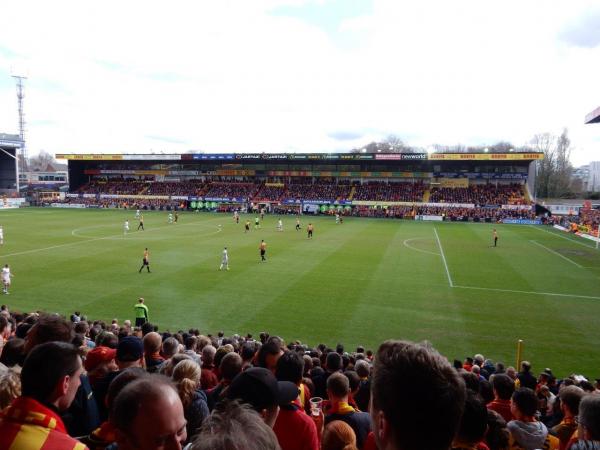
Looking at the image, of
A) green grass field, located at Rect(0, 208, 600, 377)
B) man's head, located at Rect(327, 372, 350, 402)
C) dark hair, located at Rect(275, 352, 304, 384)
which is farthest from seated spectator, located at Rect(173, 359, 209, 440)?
green grass field, located at Rect(0, 208, 600, 377)

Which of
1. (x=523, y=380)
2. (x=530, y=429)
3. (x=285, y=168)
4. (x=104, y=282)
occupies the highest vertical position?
(x=285, y=168)

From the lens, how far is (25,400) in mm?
3029

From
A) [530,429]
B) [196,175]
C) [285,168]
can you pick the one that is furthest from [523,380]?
[196,175]

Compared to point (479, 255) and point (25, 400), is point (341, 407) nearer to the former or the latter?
point (25, 400)

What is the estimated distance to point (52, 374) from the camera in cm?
Result: 319

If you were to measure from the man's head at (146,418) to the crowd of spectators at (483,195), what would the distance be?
6775 centimetres

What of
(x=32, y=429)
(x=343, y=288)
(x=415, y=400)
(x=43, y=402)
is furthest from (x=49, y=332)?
(x=343, y=288)

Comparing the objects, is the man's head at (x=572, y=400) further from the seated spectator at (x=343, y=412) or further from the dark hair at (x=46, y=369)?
the dark hair at (x=46, y=369)

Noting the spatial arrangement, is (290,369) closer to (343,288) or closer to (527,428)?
(527,428)

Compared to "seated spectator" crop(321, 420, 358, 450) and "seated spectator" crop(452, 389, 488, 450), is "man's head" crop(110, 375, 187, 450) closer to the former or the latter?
"seated spectator" crop(321, 420, 358, 450)

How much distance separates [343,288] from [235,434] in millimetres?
19746

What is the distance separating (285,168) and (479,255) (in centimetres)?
5304

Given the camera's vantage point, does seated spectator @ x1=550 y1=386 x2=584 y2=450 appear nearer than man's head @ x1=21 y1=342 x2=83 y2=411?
No

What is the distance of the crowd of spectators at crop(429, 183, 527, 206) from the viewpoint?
211ft
